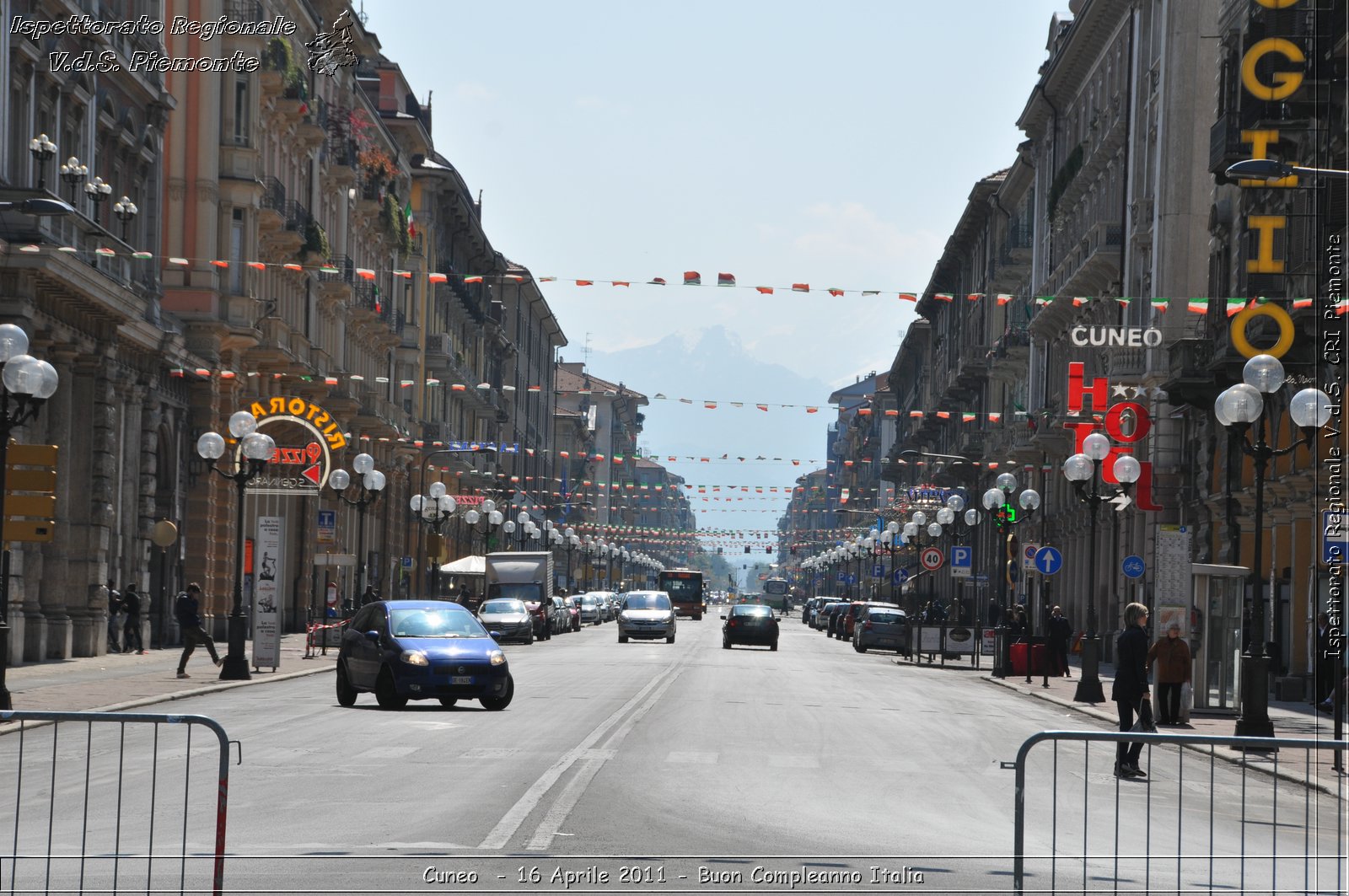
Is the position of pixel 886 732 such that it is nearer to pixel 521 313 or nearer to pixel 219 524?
pixel 219 524

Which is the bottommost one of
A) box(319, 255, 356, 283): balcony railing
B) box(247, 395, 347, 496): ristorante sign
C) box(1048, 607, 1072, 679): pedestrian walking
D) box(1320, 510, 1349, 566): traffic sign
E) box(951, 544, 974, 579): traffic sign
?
box(1048, 607, 1072, 679): pedestrian walking

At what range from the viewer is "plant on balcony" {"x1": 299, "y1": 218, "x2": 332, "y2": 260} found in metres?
57.6

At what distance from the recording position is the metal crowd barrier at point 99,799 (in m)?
9.23

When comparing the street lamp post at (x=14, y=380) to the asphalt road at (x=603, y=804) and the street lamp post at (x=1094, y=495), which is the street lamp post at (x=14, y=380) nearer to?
the asphalt road at (x=603, y=804)

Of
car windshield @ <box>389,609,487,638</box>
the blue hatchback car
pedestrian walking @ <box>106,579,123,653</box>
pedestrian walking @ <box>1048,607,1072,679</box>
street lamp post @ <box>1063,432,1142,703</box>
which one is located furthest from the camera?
pedestrian walking @ <box>1048,607,1072,679</box>

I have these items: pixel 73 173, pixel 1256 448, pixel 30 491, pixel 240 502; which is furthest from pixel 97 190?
pixel 1256 448

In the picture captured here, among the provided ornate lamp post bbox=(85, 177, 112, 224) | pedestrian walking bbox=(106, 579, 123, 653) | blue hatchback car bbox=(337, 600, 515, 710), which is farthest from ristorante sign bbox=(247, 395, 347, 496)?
blue hatchback car bbox=(337, 600, 515, 710)

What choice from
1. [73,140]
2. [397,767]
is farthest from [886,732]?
[73,140]

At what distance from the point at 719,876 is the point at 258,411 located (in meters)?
37.8

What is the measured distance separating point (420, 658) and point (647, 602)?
4356 cm

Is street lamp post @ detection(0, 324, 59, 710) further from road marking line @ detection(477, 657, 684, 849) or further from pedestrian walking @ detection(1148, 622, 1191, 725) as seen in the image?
pedestrian walking @ detection(1148, 622, 1191, 725)

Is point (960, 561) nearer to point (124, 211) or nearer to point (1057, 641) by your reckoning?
point (1057, 641)

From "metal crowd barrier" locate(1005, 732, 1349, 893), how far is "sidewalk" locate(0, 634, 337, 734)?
1288cm

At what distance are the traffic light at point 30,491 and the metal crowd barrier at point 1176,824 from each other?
15.8 m
